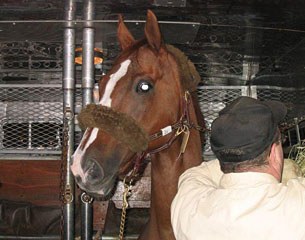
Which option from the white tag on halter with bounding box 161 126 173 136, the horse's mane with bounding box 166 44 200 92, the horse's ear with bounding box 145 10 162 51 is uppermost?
the horse's ear with bounding box 145 10 162 51

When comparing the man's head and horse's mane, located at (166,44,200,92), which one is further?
horse's mane, located at (166,44,200,92)

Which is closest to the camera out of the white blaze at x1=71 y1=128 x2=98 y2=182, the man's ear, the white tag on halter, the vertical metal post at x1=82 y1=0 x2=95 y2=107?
the man's ear

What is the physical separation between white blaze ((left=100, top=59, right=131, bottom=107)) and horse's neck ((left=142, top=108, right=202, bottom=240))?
1.50ft

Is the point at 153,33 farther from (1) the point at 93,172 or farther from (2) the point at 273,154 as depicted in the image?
(2) the point at 273,154

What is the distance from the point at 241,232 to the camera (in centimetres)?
160

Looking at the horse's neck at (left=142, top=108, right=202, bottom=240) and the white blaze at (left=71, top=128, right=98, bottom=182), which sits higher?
the white blaze at (left=71, top=128, right=98, bottom=182)

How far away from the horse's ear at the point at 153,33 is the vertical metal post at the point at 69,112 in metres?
0.97

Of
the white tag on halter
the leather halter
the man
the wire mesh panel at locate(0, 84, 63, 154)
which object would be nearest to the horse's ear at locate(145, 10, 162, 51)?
the leather halter

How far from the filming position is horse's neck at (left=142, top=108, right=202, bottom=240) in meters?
2.66

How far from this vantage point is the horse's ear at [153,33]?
2.49 m

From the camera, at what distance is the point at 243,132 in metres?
1.66

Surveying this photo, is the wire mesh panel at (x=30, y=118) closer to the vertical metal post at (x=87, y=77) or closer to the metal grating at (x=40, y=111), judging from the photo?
the metal grating at (x=40, y=111)

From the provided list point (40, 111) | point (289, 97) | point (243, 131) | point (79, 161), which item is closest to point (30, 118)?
point (40, 111)

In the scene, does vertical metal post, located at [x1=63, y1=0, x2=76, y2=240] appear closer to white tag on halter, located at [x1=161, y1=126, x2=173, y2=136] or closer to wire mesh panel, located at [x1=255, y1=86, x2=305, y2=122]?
white tag on halter, located at [x1=161, y1=126, x2=173, y2=136]
